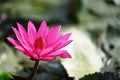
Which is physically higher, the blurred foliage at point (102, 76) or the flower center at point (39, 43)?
the flower center at point (39, 43)

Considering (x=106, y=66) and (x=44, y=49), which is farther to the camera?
(x=106, y=66)

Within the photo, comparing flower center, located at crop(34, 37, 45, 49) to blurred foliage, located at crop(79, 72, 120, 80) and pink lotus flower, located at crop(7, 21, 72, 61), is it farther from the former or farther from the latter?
blurred foliage, located at crop(79, 72, 120, 80)

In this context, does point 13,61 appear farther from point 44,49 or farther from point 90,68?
point 44,49

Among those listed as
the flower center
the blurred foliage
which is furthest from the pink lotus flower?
the blurred foliage

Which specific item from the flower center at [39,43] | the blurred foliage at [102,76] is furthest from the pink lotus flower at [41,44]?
the blurred foliage at [102,76]

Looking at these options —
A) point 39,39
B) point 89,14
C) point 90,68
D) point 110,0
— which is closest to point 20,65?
point 90,68

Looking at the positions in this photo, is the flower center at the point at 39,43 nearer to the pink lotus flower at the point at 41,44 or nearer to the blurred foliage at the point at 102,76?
the pink lotus flower at the point at 41,44

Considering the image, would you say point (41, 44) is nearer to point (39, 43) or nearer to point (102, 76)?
point (39, 43)

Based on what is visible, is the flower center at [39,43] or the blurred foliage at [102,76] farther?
the blurred foliage at [102,76]

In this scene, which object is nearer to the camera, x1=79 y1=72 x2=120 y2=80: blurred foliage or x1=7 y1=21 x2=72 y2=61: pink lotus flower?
x1=7 y1=21 x2=72 y2=61: pink lotus flower
